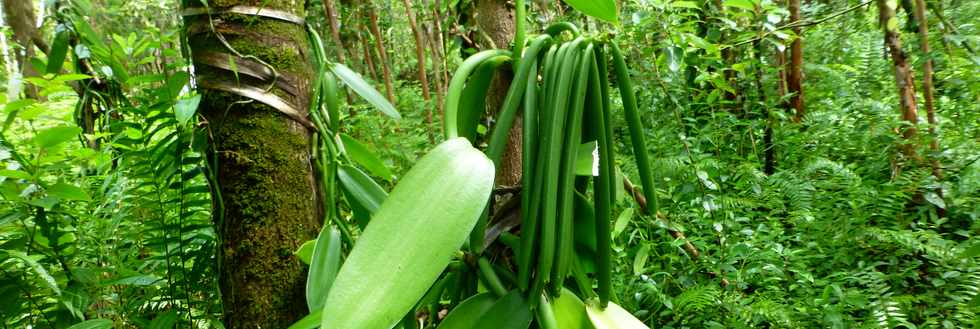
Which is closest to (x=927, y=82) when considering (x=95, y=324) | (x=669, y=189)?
(x=669, y=189)

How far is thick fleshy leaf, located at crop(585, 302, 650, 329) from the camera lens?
0.95ft

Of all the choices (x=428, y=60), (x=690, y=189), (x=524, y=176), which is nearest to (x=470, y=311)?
Answer: (x=524, y=176)

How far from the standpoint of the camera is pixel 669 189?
3.46ft

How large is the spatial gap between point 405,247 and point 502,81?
0.18 metres

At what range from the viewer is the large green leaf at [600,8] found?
0.89ft

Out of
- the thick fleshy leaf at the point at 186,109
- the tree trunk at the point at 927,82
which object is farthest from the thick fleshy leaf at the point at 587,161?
the tree trunk at the point at 927,82

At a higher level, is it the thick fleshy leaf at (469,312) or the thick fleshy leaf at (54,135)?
the thick fleshy leaf at (54,135)

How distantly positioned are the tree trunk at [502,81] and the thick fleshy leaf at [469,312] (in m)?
0.07

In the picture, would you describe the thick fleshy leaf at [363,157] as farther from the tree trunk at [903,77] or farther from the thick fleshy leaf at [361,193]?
the tree trunk at [903,77]

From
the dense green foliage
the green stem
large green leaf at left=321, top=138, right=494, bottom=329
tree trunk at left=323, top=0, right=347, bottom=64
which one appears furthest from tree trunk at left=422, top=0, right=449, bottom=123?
Result: large green leaf at left=321, top=138, right=494, bottom=329

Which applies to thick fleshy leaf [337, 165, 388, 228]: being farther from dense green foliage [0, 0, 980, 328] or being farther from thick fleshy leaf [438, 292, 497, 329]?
thick fleshy leaf [438, 292, 497, 329]

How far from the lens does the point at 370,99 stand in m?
0.48

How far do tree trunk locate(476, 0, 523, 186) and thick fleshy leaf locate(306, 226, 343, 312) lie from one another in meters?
0.14

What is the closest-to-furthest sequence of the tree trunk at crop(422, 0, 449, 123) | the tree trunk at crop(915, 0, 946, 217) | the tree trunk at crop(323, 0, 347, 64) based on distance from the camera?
the tree trunk at crop(915, 0, 946, 217), the tree trunk at crop(323, 0, 347, 64), the tree trunk at crop(422, 0, 449, 123)
